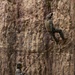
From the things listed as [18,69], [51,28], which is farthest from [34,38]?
[18,69]

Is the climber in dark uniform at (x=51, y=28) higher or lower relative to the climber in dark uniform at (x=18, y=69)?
higher

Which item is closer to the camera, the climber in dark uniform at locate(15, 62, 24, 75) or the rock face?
the climber in dark uniform at locate(15, 62, 24, 75)

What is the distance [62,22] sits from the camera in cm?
898

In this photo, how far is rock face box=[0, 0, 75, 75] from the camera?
8898mm

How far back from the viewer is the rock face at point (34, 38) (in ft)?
29.2

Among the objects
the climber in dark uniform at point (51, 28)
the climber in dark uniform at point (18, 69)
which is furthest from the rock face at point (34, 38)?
the climber in dark uniform at point (18, 69)

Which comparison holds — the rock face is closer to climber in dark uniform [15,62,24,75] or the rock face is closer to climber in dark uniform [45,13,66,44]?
climber in dark uniform [45,13,66,44]

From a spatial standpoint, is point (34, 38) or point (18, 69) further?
point (34, 38)

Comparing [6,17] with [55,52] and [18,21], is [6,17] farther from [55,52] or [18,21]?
[55,52]

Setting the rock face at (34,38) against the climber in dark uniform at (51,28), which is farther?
the rock face at (34,38)

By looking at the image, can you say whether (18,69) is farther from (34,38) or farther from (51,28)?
(51,28)

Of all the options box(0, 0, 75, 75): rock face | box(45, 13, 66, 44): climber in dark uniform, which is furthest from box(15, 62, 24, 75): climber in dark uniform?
box(45, 13, 66, 44): climber in dark uniform

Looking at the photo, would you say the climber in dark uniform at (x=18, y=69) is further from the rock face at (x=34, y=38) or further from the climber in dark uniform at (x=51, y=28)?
the climber in dark uniform at (x=51, y=28)

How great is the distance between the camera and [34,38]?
935 cm
